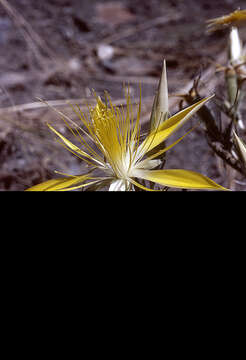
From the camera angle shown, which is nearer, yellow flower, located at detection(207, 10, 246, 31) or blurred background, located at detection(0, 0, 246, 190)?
yellow flower, located at detection(207, 10, 246, 31)

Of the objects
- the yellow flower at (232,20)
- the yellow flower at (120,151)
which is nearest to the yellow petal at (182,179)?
the yellow flower at (120,151)

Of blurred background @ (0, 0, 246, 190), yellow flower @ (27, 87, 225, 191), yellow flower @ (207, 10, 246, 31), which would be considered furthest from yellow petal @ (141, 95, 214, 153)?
blurred background @ (0, 0, 246, 190)

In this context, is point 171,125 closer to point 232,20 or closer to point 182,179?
point 182,179

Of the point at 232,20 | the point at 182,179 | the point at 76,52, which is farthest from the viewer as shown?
the point at 76,52

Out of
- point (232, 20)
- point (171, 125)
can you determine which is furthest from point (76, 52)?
point (171, 125)

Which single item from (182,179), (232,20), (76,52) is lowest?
(182,179)

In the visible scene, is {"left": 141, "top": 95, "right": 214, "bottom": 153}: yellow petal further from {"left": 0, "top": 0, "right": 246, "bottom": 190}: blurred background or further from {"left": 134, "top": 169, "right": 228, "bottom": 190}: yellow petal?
{"left": 0, "top": 0, "right": 246, "bottom": 190}: blurred background

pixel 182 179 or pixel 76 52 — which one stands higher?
pixel 76 52
